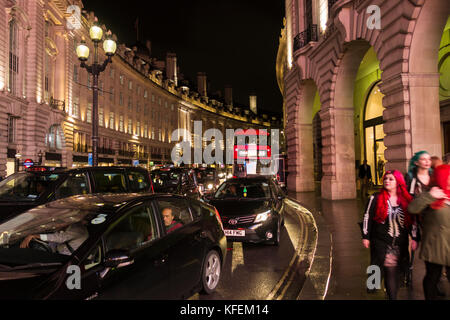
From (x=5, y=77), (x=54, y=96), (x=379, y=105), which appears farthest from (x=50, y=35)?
(x=379, y=105)

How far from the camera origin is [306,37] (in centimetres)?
2034

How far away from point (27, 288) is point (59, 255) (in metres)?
0.59

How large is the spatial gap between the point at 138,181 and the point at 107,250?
16.5ft

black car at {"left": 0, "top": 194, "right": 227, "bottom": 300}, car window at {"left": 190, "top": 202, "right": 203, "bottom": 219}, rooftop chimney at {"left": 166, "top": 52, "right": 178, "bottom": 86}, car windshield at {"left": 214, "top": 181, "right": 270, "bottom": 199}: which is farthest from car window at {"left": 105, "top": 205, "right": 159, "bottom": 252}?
rooftop chimney at {"left": 166, "top": 52, "right": 178, "bottom": 86}

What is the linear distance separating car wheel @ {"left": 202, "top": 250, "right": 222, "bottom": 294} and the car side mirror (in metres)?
1.70

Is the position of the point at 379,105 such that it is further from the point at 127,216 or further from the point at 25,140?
the point at 25,140

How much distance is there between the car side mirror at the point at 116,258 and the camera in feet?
10.5

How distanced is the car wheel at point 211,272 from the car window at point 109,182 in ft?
11.6

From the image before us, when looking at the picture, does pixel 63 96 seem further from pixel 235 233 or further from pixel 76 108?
pixel 235 233

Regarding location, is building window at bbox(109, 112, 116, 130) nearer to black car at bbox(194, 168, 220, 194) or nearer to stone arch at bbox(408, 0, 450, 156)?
black car at bbox(194, 168, 220, 194)

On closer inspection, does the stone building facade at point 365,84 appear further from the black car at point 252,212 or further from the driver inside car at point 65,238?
the driver inside car at point 65,238

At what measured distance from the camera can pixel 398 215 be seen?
4176mm

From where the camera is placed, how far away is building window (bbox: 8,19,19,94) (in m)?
29.2
